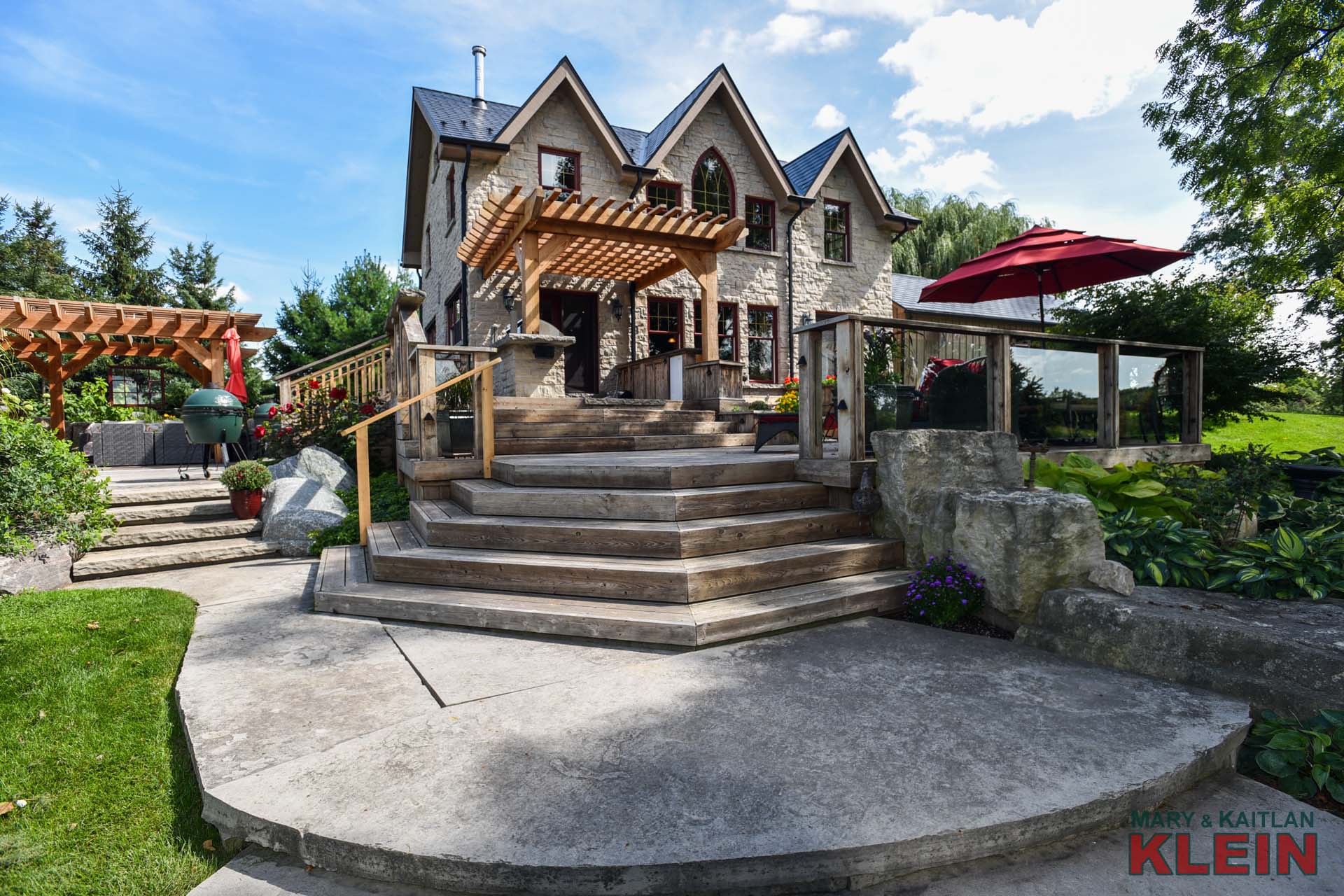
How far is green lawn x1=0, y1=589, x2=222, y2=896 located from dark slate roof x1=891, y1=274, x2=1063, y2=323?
17.6 meters

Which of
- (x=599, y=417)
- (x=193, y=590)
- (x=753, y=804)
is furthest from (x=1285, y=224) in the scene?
(x=193, y=590)

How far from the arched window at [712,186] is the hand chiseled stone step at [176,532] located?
1069cm

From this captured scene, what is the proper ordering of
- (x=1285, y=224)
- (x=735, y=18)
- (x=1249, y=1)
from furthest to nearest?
1. (x=1285, y=224)
2. (x=1249, y=1)
3. (x=735, y=18)

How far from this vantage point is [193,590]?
193 inches

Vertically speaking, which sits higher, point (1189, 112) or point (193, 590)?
point (1189, 112)

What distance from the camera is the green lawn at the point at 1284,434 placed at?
10320 mm

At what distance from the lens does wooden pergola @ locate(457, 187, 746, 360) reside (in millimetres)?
8914

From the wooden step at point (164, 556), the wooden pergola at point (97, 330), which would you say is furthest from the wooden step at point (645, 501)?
the wooden pergola at point (97, 330)

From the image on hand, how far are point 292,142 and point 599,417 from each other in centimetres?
1291

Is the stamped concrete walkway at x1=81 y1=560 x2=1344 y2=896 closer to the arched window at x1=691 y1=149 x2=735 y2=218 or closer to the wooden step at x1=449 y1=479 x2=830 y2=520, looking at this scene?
the wooden step at x1=449 y1=479 x2=830 y2=520

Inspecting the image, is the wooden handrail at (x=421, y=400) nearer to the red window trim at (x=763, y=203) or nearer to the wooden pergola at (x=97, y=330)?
the wooden pergola at (x=97, y=330)

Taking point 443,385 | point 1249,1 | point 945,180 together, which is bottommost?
point 443,385

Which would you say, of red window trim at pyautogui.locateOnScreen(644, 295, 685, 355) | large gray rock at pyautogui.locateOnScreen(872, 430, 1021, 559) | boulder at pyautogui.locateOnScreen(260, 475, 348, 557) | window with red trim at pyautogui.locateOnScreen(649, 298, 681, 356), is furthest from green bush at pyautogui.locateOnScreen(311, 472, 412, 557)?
window with red trim at pyautogui.locateOnScreen(649, 298, 681, 356)

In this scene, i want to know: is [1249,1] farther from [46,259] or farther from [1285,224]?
[46,259]
